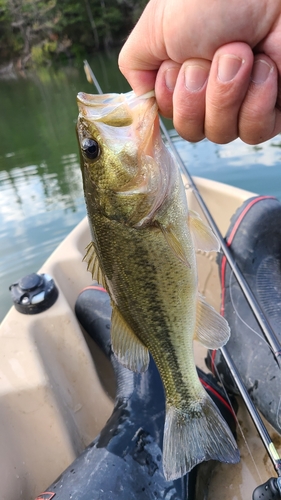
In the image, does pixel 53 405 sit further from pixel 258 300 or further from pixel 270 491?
pixel 258 300

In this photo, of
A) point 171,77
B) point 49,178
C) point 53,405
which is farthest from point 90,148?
point 49,178

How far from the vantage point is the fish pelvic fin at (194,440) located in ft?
4.39

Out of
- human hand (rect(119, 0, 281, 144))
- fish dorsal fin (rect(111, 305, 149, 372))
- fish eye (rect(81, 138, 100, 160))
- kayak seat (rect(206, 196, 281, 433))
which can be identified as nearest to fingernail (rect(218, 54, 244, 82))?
human hand (rect(119, 0, 281, 144))

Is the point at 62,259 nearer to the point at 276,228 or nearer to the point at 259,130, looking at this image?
the point at 276,228

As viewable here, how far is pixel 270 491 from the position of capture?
139 centimetres

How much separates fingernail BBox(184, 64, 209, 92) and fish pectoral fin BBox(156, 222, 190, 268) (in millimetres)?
419

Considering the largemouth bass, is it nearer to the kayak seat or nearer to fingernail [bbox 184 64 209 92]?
fingernail [bbox 184 64 209 92]

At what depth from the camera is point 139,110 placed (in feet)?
3.75

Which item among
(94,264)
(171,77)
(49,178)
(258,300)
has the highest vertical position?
(171,77)

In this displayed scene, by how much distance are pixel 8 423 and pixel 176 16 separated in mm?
2020

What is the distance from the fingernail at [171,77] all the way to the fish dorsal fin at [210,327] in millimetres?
732

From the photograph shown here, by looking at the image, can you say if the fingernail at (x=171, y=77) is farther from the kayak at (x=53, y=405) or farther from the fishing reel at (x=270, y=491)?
the kayak at (x=53, y=405)

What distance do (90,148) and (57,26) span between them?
34.3m

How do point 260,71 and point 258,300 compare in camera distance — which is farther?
point 258,300
